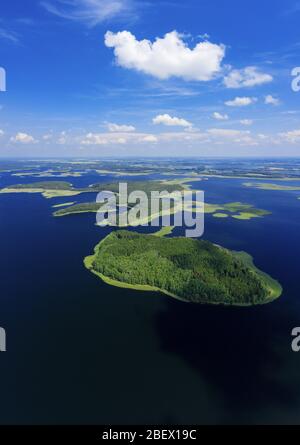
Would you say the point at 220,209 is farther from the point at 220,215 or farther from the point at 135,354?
the point at 135,354

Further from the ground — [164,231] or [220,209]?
[220,209]

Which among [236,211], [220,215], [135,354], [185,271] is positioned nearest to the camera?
[135,354]

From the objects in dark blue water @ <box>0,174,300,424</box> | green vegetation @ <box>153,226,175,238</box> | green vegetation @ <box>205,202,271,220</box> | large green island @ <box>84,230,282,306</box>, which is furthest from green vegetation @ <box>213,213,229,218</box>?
dark blue water @ <box>0,174,300,424</box>

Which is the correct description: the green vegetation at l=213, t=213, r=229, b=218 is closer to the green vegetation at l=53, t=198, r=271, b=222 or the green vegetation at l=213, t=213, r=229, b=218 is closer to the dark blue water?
the green vegetation at l=53, t=198, r=271, b=222

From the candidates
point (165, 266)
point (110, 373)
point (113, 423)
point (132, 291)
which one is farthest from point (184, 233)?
point (113, 423)

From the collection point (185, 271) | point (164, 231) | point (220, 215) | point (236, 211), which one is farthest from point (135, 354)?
point (236, 211)

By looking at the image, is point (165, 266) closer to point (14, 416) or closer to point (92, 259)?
point (92, 259)
